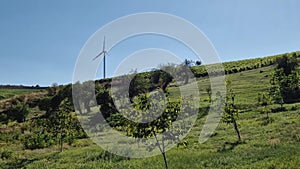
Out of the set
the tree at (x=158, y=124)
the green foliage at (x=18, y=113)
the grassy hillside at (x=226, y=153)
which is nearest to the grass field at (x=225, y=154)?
the grassy hillside at (x=226, y=153)

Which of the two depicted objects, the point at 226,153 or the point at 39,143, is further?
the point at 39,143

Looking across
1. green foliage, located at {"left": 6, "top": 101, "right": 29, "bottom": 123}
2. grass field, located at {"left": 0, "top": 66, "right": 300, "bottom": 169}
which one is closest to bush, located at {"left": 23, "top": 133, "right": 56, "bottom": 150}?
grass field, located at {"left": 0, "top": 66, "right": 300, "bottom": 169}

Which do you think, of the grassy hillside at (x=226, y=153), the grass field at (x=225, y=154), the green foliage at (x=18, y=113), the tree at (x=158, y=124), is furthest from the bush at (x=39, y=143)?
the green foliage at (x=18, y=113)

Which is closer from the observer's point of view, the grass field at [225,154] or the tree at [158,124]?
the tree at [158,124]

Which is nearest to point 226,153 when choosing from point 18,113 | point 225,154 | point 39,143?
point 225,154

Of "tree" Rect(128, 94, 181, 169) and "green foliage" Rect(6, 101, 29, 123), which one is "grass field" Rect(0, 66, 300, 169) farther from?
"green foliage" Rect(6, 101, 29, 123)

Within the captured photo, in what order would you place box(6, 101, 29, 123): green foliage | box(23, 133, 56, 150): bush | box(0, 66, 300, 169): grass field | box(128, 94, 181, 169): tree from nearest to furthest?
1. box(128, 94, 181, 169): tree
2. box(0, 66, 300, 169): grass field
3. box(23, 133, 56, 150): bush
4. box(6, 101, 29, 123): green foliage

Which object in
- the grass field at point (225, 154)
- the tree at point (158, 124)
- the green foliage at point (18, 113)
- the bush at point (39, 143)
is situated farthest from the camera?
the green foliage at point (18, 113)

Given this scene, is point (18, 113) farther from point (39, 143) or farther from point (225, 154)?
point (225, 154)

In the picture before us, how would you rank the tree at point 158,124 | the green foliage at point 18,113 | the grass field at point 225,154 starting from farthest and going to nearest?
1. the green foliage at point 18,113
2. the grass field at point 225,154
3. the tree at point 158,124

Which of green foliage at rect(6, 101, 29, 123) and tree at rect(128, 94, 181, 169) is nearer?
tree at rect(128, 94, 181, 169)

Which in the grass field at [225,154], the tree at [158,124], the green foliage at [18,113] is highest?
the green foliage at [18,113]

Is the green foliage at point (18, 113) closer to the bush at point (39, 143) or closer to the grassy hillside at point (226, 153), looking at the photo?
the bush at point (39, 143)

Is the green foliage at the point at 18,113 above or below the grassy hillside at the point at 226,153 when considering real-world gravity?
above
